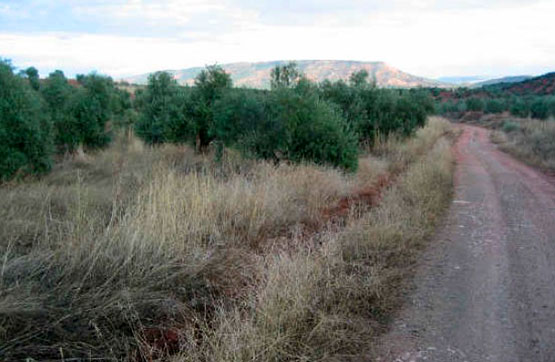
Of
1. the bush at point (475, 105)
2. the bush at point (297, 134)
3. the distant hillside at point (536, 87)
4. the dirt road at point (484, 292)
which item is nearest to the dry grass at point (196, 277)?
the dirt road at point (484, 292)

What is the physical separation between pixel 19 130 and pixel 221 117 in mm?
5506

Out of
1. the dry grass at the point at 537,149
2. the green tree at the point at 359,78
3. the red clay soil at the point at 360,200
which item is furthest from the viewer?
the green tree at the point at 359,78

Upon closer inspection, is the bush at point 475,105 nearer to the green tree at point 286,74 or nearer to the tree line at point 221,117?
the tree line at point 221,117

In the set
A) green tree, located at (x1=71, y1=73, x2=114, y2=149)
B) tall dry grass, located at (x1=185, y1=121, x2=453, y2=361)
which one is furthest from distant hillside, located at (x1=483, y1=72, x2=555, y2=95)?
tall dry grass, located at (x1=185, y1=121, x2=453, y2=361)

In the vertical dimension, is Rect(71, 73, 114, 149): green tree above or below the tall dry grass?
above

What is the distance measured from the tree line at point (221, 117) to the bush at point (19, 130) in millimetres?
25

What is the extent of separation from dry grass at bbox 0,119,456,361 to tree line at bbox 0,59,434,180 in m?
3.92

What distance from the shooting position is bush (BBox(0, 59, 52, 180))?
12570 millimetres

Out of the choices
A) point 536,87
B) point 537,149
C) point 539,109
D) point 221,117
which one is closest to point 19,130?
point 221,117

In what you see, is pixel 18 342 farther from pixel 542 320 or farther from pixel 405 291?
pixel 542 320

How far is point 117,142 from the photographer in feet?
68.3

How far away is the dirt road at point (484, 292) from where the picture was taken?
4.23 m

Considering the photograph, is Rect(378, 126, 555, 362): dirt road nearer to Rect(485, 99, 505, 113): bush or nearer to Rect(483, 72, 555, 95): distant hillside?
Rect(485, 99, 505, 113): bush

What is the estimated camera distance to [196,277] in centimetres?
495
